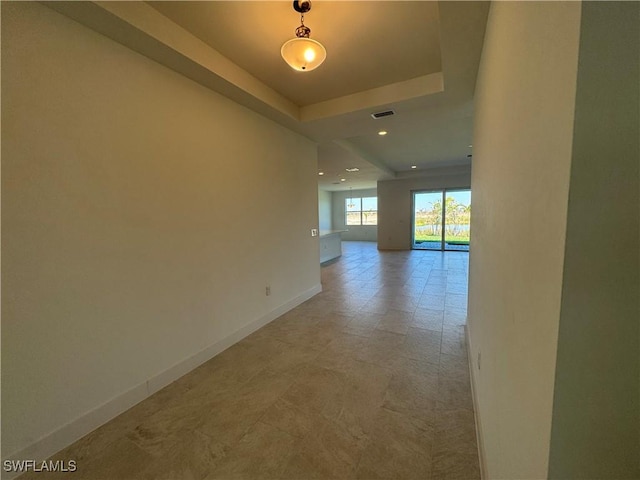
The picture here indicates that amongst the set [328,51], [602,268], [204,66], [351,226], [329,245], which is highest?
[328,51]

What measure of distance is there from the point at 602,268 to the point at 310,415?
1.80m

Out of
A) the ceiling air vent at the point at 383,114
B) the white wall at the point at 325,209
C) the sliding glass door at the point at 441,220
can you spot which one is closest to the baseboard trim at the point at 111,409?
the ceiling air vent at the point at 383,114

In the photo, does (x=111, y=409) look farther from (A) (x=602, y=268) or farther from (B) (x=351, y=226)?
(B) (x=351, y=226)

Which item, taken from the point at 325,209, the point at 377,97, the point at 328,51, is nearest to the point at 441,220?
the point at 325,209

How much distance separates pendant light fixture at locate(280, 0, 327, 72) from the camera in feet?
5.49

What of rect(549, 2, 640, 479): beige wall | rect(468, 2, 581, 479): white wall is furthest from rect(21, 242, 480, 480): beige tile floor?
rect(549, 2, 640, 479): beige wall

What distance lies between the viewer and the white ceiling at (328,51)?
1.68 metres

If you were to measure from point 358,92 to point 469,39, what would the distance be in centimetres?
129

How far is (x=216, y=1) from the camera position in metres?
1.67

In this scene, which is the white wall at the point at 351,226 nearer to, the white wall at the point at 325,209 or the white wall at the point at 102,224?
the white wall at the point at 325,209

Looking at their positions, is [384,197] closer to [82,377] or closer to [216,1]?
[216,1]

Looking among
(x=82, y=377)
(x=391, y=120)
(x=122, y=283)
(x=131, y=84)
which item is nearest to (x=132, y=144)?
(x=131, y=84)

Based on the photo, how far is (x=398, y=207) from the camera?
30.4 feet

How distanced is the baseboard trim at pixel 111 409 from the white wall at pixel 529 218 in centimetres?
221
